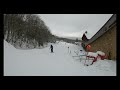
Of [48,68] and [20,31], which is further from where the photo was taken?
[20,31]

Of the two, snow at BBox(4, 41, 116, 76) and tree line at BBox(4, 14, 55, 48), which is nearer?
snow at BBox(4, 41, 116, 76)

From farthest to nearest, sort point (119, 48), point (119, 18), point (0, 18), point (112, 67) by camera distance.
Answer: point (112, 67) < point (119, 48) < point (119, 18) < point (0, 18)

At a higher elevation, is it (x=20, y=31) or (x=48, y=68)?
(x=20, y=31)

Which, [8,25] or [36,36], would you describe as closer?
[8,25]

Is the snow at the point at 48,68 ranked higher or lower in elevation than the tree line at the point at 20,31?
lower

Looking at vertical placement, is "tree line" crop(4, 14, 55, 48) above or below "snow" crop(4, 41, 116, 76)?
above

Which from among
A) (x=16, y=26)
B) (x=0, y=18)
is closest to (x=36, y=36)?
(x=16, y=26)

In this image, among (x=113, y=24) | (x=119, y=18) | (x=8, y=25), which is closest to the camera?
(x=119, y=18)

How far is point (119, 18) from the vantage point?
353 centimetres

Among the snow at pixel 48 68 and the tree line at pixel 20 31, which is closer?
the snow at pixel 48 68
